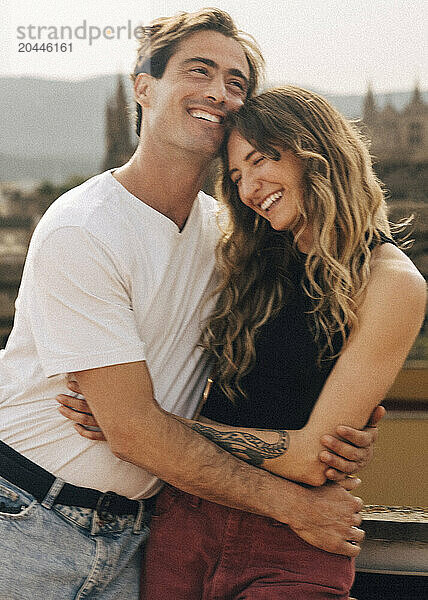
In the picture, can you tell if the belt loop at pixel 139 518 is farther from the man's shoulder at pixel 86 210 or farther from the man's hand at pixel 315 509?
the man's shoulder at pixel 86 210

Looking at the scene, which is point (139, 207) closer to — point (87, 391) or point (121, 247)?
point (121, 247)

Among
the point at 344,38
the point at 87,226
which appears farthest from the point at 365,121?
the point at 87,226

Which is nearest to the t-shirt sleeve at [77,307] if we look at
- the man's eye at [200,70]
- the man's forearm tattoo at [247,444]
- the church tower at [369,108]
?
the man's forearm tattoo at [247,444]

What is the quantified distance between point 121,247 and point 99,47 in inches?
36.4

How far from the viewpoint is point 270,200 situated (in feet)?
4.72

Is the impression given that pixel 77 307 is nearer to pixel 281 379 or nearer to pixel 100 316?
pixel 100 316

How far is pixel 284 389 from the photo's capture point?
1399 millimetres

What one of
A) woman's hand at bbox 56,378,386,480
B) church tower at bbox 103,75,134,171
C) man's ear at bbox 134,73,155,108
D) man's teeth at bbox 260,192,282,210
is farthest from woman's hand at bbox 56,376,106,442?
church tower at bbox 103,75,134,171

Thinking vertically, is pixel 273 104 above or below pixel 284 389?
above

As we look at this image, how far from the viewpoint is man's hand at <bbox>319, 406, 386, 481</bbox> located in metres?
1.33

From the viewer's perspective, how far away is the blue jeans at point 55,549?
1.36m

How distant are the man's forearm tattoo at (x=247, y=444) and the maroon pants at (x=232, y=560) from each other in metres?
0.11

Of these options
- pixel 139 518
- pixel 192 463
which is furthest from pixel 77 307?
pixel 139 518

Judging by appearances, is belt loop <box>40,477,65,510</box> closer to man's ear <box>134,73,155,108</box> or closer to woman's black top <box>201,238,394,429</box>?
woman's black top <box>201,238,394,429</box>
